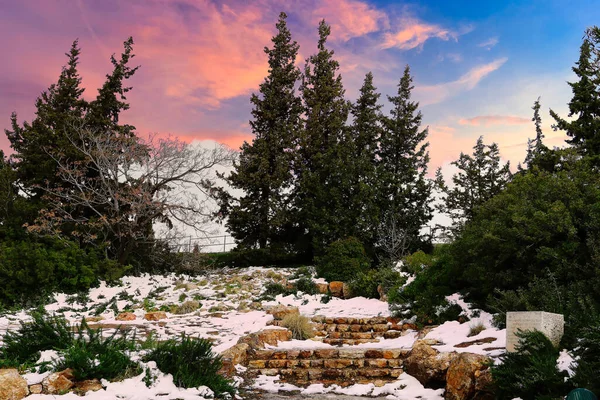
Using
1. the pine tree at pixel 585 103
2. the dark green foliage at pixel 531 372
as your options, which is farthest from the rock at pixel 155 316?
the pine tree at pixel 585 103

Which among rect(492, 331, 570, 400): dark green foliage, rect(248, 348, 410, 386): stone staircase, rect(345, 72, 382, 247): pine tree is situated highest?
rect(345, 72, 382, 247): pine tree

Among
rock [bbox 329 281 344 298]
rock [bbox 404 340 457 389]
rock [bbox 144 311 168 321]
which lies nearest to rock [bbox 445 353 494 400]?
rock [bbox 404 340 457 389]

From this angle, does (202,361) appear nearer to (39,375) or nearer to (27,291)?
(39,375)

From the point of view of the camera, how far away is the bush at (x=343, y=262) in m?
17.3

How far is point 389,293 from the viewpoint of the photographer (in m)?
13.3

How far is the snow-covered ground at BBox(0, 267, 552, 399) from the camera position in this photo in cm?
682

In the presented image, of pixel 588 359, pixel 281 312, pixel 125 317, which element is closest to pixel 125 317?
pixel 125 317

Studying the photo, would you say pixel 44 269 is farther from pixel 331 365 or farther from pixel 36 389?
pixel 36 389

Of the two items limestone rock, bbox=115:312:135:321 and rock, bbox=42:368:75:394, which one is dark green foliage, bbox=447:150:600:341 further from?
limestone rock, bbox=115:312:135:321

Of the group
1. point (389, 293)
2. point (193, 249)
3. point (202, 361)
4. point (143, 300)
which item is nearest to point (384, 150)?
point (193, 249)

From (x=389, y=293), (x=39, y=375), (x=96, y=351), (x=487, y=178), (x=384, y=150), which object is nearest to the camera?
(x=39, y=375)

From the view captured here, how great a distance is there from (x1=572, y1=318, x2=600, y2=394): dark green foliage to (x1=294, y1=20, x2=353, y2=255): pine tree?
621 inches

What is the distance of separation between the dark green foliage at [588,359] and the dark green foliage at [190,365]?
13.4 feet

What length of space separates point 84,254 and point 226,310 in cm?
623
